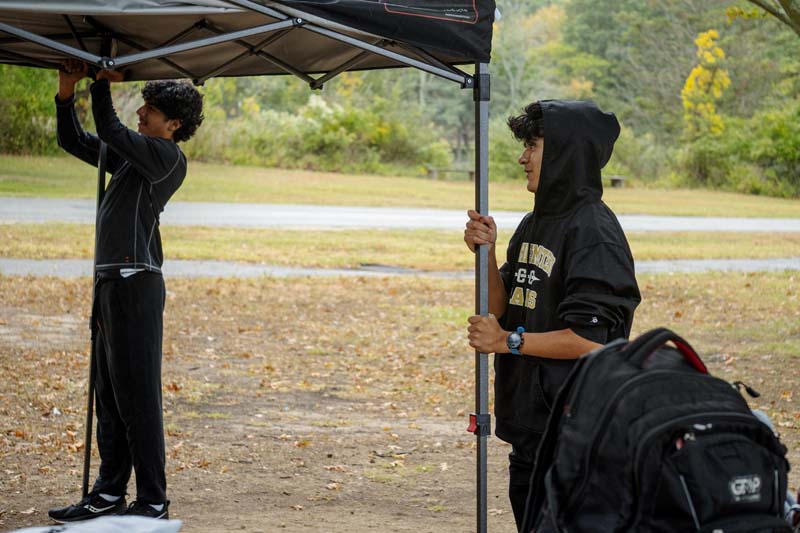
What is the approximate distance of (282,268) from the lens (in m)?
17.5

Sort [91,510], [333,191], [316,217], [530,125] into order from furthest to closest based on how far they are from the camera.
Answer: [333,191]
[316,217]
[91,510]
[530,125]

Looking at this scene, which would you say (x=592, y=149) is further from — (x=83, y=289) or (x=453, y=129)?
(x=453, y=129)

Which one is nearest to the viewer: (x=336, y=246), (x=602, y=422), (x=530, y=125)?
(x=602, y=422)

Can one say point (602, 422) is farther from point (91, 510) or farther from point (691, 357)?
point (91, 510)

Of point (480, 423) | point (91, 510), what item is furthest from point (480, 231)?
point (91, 510)

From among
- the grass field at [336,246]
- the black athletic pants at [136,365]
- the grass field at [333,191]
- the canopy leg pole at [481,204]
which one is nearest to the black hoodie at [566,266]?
the canopy leg pole at [481,204]

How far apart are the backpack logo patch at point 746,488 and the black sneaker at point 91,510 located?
3.38m

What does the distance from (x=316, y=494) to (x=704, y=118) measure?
36.4 meters

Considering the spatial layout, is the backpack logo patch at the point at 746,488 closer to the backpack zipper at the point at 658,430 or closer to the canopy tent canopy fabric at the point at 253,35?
the backpack zipper at the point at 658,430

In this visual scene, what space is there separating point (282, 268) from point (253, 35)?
1287cm

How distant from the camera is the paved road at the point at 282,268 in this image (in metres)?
Answer: 15.6

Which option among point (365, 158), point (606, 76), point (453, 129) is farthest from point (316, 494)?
point (453, 129)

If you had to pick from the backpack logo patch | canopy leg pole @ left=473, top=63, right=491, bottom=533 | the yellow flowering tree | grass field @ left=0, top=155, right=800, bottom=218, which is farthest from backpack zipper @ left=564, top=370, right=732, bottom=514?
the yellow flowering tree

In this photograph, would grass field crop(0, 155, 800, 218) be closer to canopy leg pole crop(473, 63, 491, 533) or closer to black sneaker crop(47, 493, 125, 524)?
black sneaker crop(47, 493, 125, 524)
